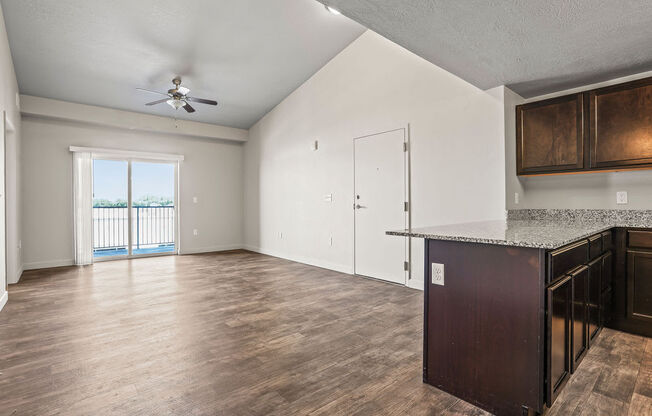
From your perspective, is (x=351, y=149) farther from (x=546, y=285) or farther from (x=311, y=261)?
(x=546, y=285)

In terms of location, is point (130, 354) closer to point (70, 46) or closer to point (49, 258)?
point (70, 46)

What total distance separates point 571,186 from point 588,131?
2.06 feet

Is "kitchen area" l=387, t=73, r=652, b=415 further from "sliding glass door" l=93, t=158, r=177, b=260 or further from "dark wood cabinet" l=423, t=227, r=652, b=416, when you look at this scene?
"sliding glass door" l=93, t=158, r=177, b=260

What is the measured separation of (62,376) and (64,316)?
1423 mm

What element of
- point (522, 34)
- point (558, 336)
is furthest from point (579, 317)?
point (522, 34)

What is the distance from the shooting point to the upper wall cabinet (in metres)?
2.72

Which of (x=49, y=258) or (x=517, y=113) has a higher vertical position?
(x=517, y=113)

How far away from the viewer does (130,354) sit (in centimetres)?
241

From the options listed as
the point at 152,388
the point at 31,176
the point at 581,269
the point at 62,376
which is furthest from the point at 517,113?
the point at 31,176

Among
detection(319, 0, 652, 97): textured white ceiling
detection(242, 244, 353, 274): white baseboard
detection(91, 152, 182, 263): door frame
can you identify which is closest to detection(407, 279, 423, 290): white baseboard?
detection(242, 244, 353, 274): white baseboard

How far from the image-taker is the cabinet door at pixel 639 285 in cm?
267

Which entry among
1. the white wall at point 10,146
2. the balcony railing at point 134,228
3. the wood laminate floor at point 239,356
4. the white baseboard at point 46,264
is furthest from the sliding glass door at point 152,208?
the wood laminate floor at point 239,356

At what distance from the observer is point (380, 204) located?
464 centimetres

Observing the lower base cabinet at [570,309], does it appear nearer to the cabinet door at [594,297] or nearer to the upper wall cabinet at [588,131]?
the cabinet door at [594,297]
